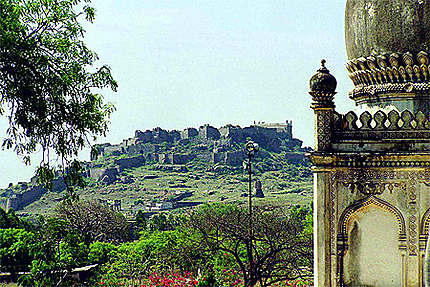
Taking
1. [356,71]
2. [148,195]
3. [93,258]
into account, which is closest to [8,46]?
[356,71]

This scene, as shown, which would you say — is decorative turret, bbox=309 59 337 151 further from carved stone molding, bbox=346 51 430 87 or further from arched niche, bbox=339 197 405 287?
arched niche, bbox=339 197 405 287

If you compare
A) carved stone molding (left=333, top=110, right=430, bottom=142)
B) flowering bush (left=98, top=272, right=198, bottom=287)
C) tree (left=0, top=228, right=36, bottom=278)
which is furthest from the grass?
carved stone molding (left=333, top=110, right=430, bottom=142)

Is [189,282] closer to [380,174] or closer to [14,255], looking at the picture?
[14,255]

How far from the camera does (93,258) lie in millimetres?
33062

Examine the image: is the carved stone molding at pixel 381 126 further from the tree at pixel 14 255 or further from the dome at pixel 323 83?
the tree at pixel 14 255

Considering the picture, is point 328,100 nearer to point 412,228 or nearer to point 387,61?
point 387,61

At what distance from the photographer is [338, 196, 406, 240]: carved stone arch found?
8.71 metres

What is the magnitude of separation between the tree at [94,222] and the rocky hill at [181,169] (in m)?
58.6

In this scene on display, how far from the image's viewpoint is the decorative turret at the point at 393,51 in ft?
28.7

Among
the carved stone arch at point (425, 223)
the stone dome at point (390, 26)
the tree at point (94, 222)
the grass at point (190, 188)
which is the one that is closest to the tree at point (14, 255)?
the tree at point (94, 222)

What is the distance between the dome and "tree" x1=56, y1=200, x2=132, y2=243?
1455 inches

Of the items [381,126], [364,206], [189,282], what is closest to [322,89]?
[381,126]

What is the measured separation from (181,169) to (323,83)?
151 m

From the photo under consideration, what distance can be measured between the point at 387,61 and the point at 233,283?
60.7 feet
